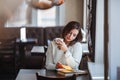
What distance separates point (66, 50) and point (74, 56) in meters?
0.15

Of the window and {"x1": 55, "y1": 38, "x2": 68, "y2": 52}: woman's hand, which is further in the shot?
the window

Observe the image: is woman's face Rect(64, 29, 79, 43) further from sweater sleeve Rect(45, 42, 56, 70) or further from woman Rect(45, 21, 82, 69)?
sweater sleeve Rect(45, 42, 56, 70)

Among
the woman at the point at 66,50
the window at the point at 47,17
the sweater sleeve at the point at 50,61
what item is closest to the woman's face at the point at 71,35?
the woman at the point at 66,50

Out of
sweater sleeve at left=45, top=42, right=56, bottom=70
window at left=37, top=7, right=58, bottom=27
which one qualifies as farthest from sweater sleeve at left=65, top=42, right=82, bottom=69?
window at left=37, top=7, right=58, bottom=27

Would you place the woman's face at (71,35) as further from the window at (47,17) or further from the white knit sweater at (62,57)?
the window at (47,17)

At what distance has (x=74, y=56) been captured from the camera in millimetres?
3309

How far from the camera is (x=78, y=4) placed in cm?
857

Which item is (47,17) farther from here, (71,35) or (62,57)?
(62,57)

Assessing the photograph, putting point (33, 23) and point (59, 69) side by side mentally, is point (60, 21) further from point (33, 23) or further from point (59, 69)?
point (59, 69)

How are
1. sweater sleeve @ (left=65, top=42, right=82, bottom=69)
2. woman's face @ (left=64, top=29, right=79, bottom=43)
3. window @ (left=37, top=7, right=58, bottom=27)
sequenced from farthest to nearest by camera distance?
window @ (left=37, top=7, right=58, bottom=27), woman's face @ (left=64, top=29, right=79, bottom=43), sweater sleeve @ (left=65, top=42, right=82, bottom=69)

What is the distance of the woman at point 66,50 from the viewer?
A: 322 centimetres

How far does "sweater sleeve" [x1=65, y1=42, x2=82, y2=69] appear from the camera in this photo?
3.21m

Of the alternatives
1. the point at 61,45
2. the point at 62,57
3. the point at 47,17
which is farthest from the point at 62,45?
the point at 47,17

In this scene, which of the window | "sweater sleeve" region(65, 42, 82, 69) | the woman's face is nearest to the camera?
"sweater sleeve" region(65, 42, 82, 69)
